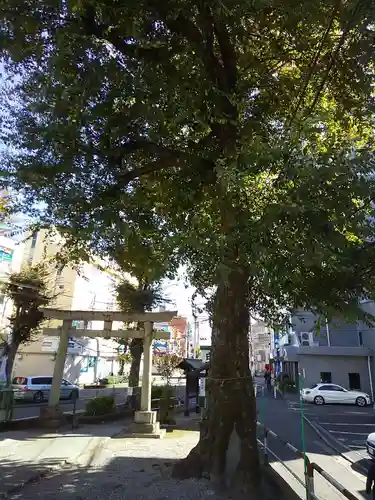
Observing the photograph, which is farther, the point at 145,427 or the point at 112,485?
the point at 145,427

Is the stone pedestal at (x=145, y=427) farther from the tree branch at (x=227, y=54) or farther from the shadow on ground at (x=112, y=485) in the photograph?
the tree branch at (x=227, y=54)

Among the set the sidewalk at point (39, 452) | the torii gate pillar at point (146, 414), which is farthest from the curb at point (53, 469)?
the torii gate pillar at point (146, 414)

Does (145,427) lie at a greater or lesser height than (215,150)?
lesser

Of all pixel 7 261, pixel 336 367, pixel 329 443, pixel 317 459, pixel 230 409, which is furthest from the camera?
pixel 336 367

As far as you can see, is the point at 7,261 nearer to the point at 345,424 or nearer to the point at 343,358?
the point at 345,424

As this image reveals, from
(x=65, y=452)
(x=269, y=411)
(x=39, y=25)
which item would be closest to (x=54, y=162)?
(x=39, y=25)

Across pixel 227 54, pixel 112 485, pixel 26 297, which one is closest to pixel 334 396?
pixel 26 297

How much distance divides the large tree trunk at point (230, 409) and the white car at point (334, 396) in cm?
2144

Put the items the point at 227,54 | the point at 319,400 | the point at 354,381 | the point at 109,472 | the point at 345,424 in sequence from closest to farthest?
the point at 227,54 → the point at 109,472 → the point at 345,424 → the point at 319,400 → the point at 354,381

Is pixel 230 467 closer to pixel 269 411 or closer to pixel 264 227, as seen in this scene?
pixel 264 227

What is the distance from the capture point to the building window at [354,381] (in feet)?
96.8

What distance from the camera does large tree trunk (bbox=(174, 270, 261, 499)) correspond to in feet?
21.6

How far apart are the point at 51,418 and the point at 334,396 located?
18967 millimetres

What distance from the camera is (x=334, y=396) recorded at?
25828 millimetres
